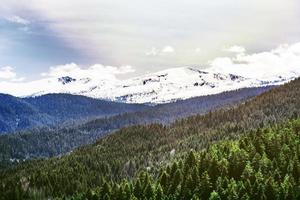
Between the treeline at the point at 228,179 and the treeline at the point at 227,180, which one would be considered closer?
the treeline at the point at 228,179

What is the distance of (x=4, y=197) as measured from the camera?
192750mm

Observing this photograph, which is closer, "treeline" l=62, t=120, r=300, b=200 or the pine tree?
→ the pine tree

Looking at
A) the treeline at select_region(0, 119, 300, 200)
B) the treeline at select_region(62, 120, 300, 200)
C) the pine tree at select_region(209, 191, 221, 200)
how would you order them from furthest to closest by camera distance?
the treeline at select_region(0, 119, 300, 200)
the treeline at select_region(62, 120, 300, 200)
the pine tree at select_region(209, 191, 221, 200)

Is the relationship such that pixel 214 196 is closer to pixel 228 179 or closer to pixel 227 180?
pixel 227 180

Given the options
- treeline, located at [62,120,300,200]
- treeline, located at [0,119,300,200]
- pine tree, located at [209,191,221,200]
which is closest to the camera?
pine tree, located at [209,191,221,200]

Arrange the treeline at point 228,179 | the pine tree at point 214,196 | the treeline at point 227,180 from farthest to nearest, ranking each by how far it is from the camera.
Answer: the treeline at point 227,180, the treeline at point 228,179, the pine tree at point 214,196

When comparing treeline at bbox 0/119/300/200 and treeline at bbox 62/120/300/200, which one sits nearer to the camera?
treeline at bbox 62/120/300/200

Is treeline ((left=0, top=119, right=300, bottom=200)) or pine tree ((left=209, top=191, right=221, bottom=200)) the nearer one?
pine tree ((left=209, top=191, right=221, bottom=200))

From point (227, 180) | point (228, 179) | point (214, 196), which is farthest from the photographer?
point (228, 179)

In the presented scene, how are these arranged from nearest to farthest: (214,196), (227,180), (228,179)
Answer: (214,196), (227,180), (228,179)

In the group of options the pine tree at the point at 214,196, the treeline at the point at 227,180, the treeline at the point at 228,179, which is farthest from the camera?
the treeline at the point at 227,180

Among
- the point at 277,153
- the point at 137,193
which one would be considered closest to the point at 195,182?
the point at 137,193

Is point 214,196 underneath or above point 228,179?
underneath

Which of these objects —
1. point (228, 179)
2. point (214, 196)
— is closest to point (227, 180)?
point (228, 179)
